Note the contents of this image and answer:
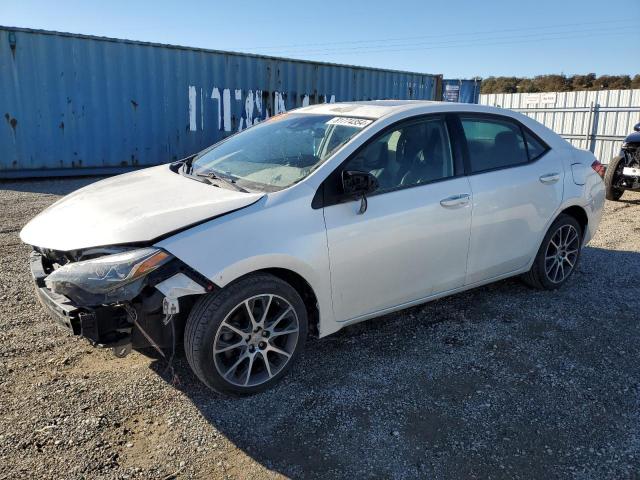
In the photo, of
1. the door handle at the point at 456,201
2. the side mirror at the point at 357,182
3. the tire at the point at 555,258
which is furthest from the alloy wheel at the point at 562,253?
the side mirror at the point at 357,182

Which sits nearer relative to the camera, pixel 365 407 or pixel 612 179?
pixel 365 407

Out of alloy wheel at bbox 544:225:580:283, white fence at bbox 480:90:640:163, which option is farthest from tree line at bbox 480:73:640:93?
alloy wheel at bbox 544:225:580:283

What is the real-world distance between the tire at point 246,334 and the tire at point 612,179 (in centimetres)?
817

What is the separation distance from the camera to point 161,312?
8.79 ft

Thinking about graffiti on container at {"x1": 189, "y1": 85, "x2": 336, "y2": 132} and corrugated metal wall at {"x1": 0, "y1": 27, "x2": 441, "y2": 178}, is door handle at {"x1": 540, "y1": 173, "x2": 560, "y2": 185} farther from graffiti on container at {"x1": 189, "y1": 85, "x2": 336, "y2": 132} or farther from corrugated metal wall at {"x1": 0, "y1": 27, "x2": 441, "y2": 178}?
corrugated metal wall at {"x1": 0, "y1": 27, "x2": 441, "y2": 178}

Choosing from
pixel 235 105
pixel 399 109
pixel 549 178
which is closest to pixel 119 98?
pixel 235 105

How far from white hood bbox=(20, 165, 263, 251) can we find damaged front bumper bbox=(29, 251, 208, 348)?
0.26 meters

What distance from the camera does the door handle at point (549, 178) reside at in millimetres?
4266

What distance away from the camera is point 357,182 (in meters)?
3.06

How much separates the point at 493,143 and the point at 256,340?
244cm

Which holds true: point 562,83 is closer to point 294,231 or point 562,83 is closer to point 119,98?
point 119,98

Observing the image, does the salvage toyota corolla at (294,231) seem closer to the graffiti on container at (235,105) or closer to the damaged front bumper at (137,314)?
the damaged front bumper at (137,314)

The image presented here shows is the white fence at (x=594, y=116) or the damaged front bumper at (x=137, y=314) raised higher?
the white fence at (x=594, y=116)

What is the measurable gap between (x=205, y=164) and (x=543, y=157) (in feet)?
9.00
